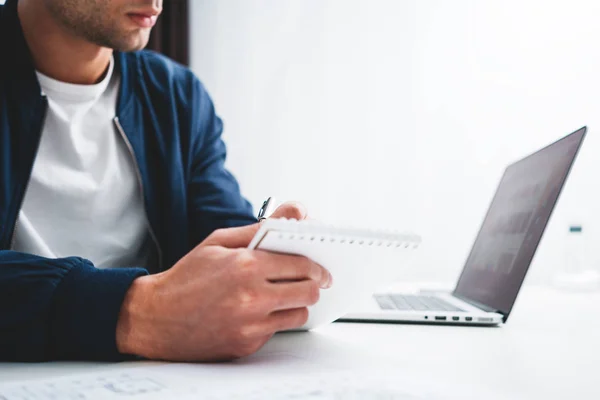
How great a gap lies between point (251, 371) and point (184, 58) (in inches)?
67.3

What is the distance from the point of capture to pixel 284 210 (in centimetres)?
64

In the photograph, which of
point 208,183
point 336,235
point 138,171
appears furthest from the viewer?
point 208,183

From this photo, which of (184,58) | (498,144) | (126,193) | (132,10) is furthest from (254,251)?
(184,58)

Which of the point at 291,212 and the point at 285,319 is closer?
the point at 285,319

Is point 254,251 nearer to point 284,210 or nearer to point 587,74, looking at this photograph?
point 284,210

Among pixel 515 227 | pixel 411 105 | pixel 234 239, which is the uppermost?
pixel 411 105

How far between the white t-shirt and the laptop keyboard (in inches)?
18.9

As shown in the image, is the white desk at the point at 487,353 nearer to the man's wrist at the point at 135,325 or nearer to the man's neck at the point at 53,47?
the man's wrist at the point at 135,325

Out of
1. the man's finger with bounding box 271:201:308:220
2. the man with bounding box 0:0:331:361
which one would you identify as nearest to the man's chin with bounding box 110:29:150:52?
the man with bounding box 0:0:331:361

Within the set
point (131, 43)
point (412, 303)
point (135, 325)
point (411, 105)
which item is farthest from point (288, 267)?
point (411, 105)

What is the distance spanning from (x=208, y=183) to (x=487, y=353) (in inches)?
26.9

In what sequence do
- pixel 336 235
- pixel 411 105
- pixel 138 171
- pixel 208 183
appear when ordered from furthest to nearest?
pixel 411 105 < pixel 208 183 < pixel 138 171 < pixel 336 235

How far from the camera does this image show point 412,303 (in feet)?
2.82

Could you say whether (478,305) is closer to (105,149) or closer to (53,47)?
(105,149)
